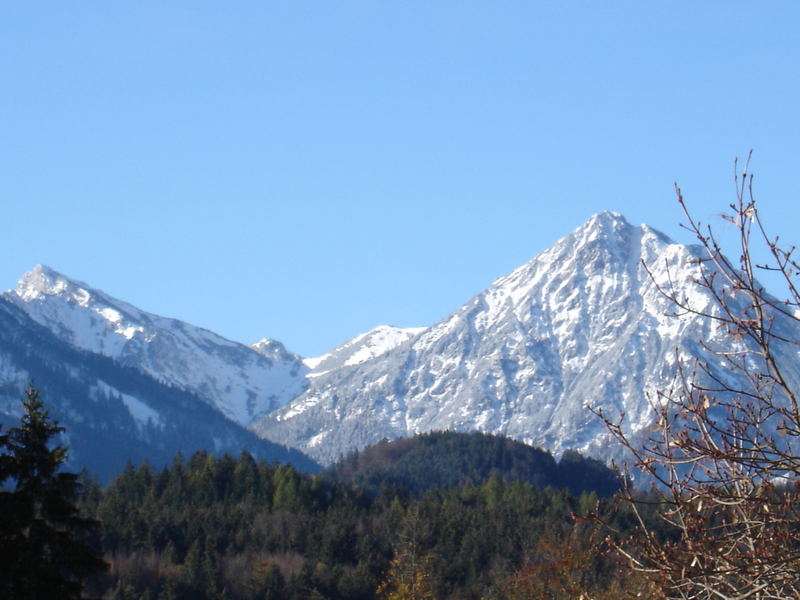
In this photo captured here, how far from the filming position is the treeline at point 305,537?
340 feet

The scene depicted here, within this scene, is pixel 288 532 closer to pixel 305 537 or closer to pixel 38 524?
pixel 305 537

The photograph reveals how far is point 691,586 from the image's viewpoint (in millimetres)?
12406

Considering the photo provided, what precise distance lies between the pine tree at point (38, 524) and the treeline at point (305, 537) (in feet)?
162

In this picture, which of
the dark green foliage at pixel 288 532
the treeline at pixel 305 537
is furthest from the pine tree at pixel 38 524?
the dark green foliage at pixel 288 532

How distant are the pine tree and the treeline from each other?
49388 millimetres

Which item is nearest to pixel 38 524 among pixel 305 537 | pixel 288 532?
pixel 305 537

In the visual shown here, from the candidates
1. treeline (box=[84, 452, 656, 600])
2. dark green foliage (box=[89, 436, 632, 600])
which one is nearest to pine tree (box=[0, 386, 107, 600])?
treeline (box=[84, 452, 656, 600])

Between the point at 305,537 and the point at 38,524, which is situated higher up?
the point at 305,537

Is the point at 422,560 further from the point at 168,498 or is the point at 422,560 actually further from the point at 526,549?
the point at 168,498

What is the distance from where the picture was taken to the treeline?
340 ft

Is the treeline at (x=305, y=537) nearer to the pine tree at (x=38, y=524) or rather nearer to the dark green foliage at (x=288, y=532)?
the dark green foliage at (x=288, y=532)

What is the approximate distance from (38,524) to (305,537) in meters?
98.7

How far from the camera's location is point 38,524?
3080cm

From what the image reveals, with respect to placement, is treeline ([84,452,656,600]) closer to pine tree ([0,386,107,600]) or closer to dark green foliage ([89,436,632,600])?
dark green foliage ([89,436,632,600])
